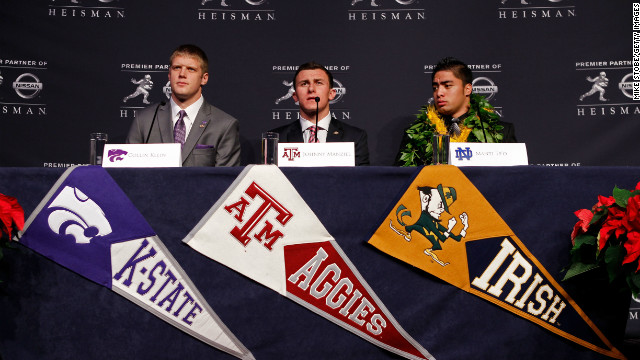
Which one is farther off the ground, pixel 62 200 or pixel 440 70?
Result: pixel 440 70

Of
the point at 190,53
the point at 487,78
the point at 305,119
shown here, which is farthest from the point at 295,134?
the point at 487,78

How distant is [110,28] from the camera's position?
139 inches

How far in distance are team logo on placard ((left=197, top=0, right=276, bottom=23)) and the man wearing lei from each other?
1.22 meters

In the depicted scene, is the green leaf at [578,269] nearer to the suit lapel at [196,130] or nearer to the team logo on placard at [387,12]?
the suit lapel at [196,130]

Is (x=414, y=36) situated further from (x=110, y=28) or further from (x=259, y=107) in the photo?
(x=110, y=28)

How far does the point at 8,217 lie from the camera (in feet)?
5.46

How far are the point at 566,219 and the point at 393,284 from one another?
0.64 m

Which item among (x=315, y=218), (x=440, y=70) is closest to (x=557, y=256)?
(x=315, y=218)

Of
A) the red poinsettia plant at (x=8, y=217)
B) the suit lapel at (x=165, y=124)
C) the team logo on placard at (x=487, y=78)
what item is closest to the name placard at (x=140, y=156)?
the red poinsettia plant at (x=8, y=217)

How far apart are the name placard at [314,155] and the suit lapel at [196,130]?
3.02ft

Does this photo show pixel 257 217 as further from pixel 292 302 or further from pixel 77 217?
pixel 77 217

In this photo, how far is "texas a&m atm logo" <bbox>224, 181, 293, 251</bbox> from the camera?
1769 millimetres

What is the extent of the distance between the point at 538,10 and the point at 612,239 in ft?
7.50

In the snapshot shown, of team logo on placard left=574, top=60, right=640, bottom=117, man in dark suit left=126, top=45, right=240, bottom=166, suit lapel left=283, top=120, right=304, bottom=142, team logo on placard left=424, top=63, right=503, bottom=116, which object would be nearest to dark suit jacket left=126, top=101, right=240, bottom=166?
man in dark suit left=126, top=45, right=240, bottom=166
